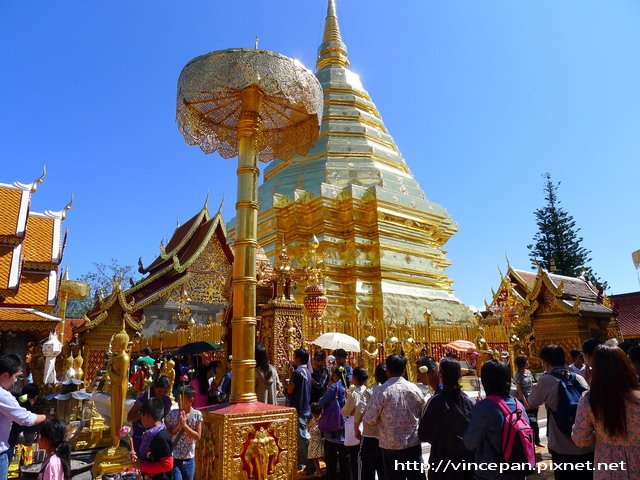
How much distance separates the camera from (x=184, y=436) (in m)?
3.76

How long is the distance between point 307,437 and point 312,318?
491 cm

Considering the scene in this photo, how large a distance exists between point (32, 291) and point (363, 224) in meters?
11.2

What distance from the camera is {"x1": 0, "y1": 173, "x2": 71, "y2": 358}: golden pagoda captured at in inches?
395

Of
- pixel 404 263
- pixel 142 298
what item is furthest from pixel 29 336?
pixel 404 263

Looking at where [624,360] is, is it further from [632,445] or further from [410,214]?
[410,214]

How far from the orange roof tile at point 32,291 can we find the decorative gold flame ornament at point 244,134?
881 centimetres

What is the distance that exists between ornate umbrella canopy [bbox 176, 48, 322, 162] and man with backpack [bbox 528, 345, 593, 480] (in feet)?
9.99

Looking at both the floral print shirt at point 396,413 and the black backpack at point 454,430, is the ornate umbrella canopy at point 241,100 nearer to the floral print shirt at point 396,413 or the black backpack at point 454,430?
the floral print shirt at point 396,413

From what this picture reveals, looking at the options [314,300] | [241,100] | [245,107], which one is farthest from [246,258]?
[314,300]

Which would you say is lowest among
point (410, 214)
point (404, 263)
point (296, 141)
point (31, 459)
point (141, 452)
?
point (31, 459)

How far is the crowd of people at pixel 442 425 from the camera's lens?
234 cm

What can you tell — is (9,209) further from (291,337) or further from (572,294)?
(572,294)

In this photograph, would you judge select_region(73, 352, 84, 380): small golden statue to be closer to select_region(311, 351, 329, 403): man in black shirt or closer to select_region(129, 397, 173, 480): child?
select_region(311, 351, 329, 403): man in black shirt

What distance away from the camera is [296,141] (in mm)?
5008
